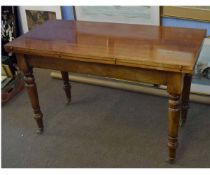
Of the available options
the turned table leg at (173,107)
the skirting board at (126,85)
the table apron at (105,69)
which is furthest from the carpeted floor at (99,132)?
the table apron at (105,69)

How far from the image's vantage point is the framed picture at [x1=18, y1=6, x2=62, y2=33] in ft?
7.84

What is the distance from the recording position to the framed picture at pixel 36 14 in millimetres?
2389

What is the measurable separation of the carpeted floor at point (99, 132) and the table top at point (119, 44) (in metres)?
0.59

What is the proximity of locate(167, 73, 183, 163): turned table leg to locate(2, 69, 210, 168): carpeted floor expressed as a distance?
0.14 m

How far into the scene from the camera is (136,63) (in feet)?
4.41

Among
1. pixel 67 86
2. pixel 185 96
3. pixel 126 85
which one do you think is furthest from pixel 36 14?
pixel 185 96

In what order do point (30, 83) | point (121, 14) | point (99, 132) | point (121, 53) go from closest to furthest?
point (121, 53) → point (30, 83) → point (99, 132) → point (121, 14)

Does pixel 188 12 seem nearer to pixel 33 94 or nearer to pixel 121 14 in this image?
pixel 121 14

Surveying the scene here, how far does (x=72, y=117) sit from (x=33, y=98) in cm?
39

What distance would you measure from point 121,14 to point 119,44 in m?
0.69

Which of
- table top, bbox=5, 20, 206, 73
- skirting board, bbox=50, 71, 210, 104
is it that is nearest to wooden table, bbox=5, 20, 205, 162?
table top, bbox=5, 20, 206, 73

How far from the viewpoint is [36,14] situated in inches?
98.4

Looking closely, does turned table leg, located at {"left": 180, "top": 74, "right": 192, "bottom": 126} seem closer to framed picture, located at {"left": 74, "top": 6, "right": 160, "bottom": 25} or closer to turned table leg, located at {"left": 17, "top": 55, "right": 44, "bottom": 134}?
framed picture, located at {"left": 74, "top": 6, "right": 160, "bottom": 25}

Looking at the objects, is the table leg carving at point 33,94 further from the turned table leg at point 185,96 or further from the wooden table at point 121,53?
the turned table leg at point 185,96
